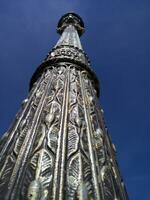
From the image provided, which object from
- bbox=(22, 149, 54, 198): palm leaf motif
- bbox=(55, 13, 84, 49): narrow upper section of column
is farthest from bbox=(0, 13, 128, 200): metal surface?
bbox=(55, 13, 84, 49): narrow upper section of column

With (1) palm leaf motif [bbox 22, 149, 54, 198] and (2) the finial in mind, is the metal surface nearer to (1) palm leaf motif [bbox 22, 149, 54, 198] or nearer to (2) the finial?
(1) palm leaf motif [bbox 22, 149, 54, 198]

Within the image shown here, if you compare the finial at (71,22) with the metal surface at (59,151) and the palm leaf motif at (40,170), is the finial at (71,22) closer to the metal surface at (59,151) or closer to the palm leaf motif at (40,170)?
the metal surface at (59,151)

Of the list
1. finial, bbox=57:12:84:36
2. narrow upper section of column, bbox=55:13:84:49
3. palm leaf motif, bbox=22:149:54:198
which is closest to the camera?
palm leaf motif, bbox=22:149:54:198

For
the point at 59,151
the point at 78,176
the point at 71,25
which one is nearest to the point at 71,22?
the point at 71,25

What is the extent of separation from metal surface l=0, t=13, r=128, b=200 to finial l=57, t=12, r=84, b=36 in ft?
13.2

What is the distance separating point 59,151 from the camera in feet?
10.2

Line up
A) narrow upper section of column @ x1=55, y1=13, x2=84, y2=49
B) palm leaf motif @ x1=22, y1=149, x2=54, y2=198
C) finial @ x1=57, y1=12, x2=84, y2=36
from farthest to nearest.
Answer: finial @ x1=57, y1=12, x2=84, y2=36 < narrow upper section of column @ x1=55, y1=13, x2=84, y2=49 < palm leaf motif @ x1=22, y1=149, x2=54, y2=198

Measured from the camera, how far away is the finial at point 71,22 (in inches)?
342

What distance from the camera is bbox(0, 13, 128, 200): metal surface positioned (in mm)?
2686

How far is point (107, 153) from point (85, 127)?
0.37 metres

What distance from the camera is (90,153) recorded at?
10.7 ft

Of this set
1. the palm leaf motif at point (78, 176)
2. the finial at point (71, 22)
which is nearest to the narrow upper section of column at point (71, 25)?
the finial at point (71, 22)

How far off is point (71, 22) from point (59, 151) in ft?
20.3

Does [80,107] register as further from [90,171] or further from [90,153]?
[90,171]
